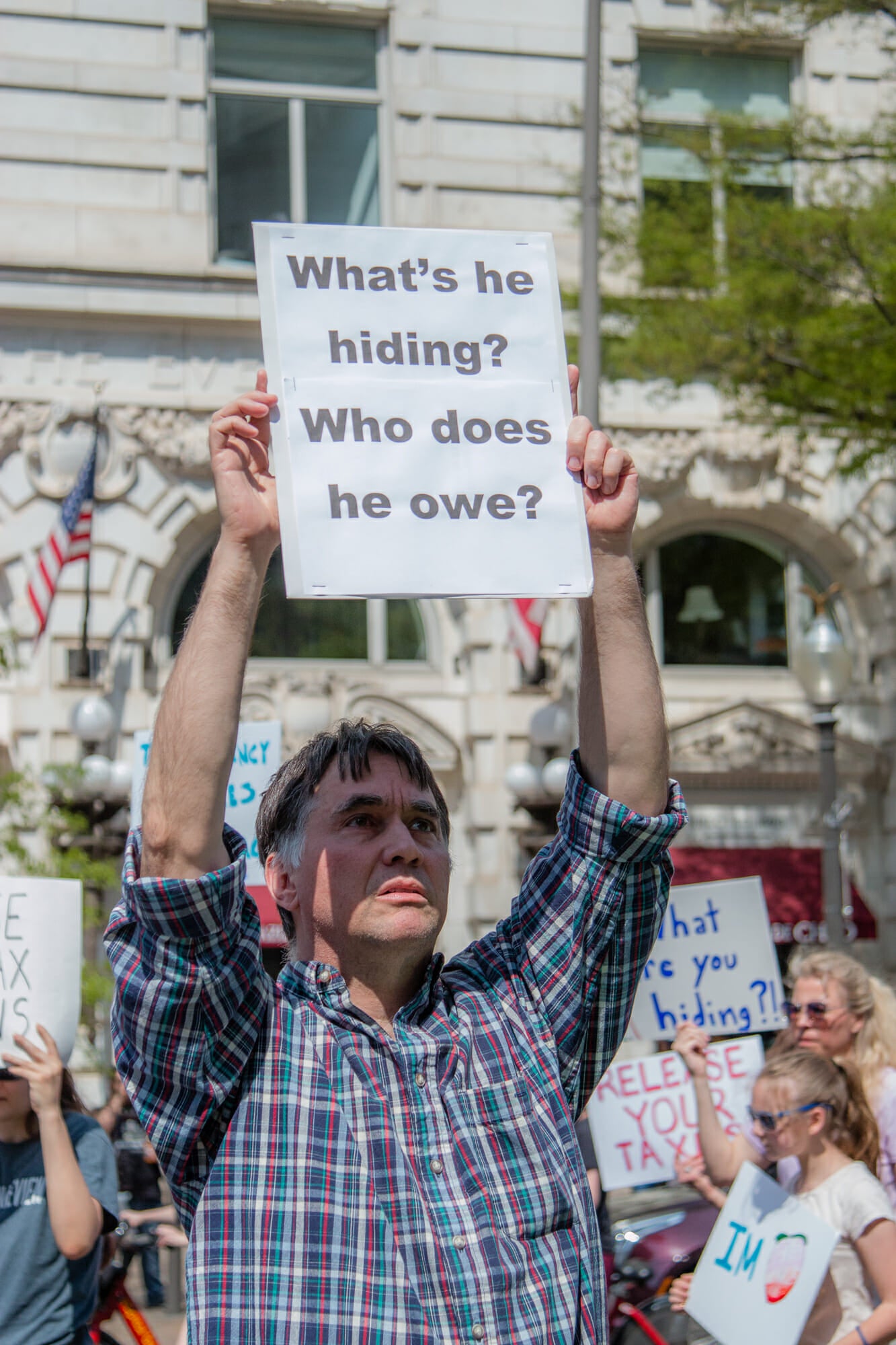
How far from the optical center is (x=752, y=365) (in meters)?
10.9

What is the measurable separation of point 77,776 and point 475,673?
395cm

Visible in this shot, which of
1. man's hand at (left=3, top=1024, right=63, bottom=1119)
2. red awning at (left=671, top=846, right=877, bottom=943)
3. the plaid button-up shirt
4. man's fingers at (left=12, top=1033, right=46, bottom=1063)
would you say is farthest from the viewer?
red awning at (left=671, top=846, right=877, bottom=943)

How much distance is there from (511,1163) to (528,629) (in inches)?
441

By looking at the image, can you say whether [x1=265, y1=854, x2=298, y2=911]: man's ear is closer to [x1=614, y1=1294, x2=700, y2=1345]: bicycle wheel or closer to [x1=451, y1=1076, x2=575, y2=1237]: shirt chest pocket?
[x1=451, y1=1076, x2=575, y2=1237]: shirt chest pocket

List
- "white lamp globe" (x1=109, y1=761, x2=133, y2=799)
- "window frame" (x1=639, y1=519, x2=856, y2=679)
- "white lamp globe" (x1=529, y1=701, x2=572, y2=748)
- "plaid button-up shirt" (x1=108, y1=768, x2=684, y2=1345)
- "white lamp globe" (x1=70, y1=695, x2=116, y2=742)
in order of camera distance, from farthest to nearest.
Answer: "window frame" (x1=639, y1=519, x2=856, y2=679) < "white lamp globe" (x1=529, y1=701, x2=572, y2=748) < "white lamp globe" (x1=70, y1=695, x2=116, y2=742) < "white lamp globe" (x1=109, y1=761, x2=133, y2=799) < "plaid button-up shirt" (x1=108, y1=768, x2=684, y2=1345)

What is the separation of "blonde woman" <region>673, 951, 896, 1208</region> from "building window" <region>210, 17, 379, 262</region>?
11.3 metres

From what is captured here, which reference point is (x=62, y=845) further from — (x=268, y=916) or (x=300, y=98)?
(x=300, y=98)

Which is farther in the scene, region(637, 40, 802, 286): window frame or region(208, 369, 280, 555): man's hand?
region(637, 40, 802, 286): window frame

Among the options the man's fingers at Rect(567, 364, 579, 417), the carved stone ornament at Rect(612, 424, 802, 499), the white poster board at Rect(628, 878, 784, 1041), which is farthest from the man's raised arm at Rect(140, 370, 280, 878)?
the carved stone ornament at Rect(612, 424, 802, 499)

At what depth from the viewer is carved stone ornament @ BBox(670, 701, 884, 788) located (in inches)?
576

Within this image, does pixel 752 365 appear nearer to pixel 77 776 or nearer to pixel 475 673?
pixel 475 673

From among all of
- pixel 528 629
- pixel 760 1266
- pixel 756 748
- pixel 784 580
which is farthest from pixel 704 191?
pixel 760 1266

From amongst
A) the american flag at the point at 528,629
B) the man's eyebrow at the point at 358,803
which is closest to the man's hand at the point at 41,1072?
the man's eyebrow at the point at 358,803

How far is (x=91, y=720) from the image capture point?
12.4 meters
